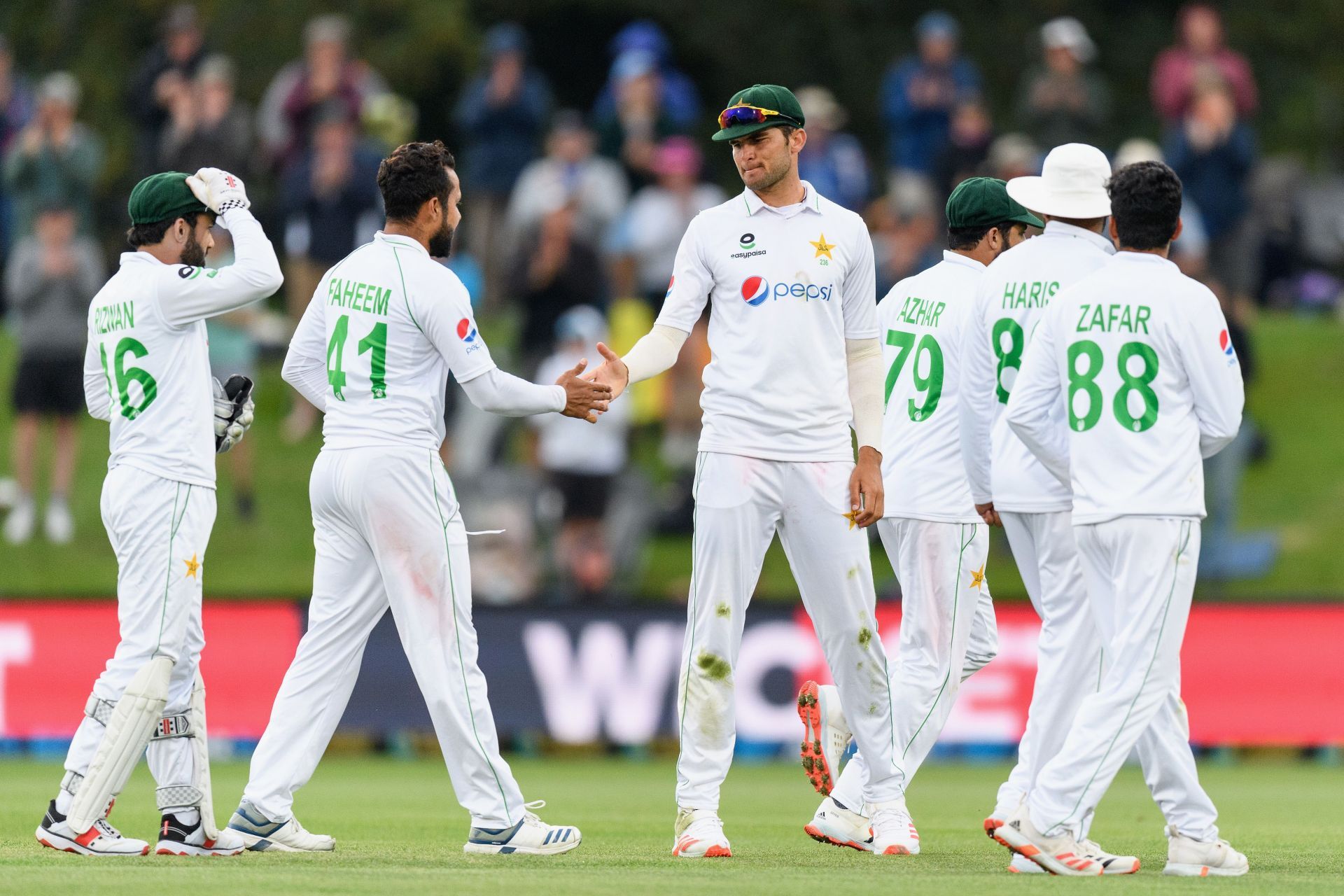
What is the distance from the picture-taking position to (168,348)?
864 centimetres

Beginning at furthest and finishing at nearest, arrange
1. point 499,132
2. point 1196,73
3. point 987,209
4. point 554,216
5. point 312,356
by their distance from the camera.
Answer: point 499,132, point 1196,73, point 554,216, point 987,209, point 312,356

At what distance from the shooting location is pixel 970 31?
29438mm

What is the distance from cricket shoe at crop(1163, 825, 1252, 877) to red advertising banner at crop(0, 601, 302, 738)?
8506 millimetres

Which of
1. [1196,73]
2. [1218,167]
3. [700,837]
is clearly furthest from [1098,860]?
[1196,73]

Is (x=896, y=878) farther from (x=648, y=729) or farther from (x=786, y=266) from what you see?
(x=648, y=729)

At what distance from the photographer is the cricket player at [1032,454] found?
336 inches

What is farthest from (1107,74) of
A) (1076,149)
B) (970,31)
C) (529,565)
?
(1076,149)

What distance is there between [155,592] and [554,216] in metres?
Result: 9.44

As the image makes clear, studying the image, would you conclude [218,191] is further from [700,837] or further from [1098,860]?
[1098,860]

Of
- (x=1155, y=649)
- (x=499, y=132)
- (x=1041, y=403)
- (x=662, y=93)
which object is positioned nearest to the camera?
(x=1155, y=649)

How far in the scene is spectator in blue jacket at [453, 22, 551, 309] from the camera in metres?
19.5

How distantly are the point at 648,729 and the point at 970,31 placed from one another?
17128 millimetres

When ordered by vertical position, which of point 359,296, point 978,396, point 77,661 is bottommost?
point 77,661

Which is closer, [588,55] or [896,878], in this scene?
[896,878]
